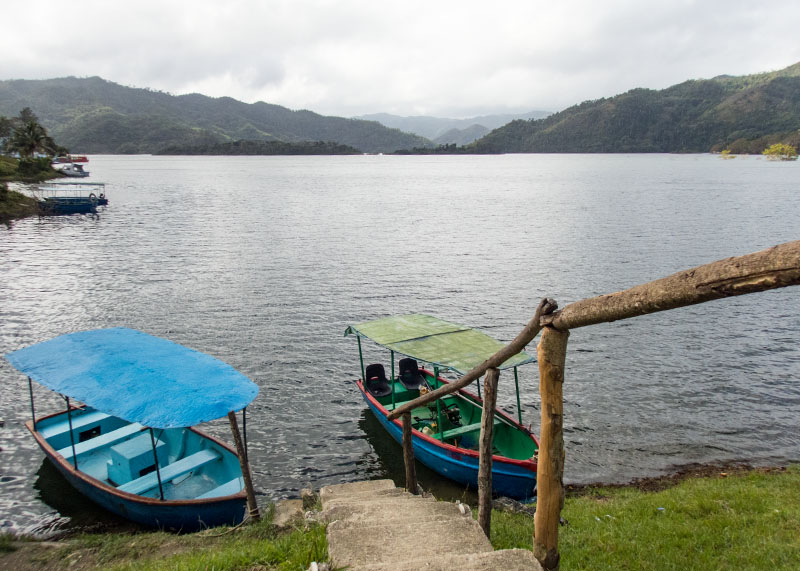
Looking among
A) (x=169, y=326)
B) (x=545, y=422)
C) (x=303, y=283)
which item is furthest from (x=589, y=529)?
(x=303, y=283)

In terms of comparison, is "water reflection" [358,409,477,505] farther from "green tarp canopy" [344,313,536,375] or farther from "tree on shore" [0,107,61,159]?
"tree on shore" [0,107,61,159]

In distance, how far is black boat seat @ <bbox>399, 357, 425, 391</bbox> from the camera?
61.6ft

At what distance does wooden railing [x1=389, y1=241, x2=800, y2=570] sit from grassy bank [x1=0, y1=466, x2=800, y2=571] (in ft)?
4.19

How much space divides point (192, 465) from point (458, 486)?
6983mm

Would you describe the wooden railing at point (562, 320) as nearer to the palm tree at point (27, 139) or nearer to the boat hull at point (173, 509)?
the boat hull at point (173, 509)

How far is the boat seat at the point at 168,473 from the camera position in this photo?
1255cm

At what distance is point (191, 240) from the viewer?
1964 inches

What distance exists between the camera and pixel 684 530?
881 cm

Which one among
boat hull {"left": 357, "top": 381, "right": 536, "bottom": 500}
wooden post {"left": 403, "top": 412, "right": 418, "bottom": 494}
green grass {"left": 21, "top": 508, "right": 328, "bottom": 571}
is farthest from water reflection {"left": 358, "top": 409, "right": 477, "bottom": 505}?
green grass {"left": 21, "top": 508, "right": 328, "bottom": 571}

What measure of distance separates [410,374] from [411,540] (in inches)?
530

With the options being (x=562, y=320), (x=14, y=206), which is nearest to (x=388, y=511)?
(x=562, y=320)

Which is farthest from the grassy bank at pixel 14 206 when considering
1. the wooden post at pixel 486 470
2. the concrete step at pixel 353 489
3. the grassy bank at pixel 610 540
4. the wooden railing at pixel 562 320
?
Answer: the wooden railing at pixel 562 320

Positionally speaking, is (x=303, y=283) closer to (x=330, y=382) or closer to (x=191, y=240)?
(x=330, y=382)

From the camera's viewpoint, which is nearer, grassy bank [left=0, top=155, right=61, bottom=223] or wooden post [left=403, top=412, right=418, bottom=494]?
wooden post [left=403, top=412, right=418, bottom=494]
